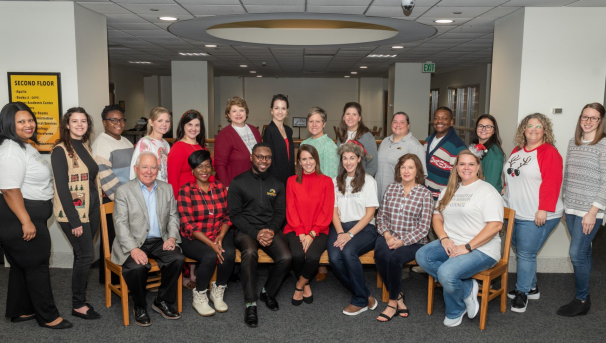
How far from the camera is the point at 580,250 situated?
11.6 ft

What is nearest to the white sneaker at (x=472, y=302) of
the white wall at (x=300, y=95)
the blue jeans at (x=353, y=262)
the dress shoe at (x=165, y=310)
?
the blue jeans at (x=353, y=262)

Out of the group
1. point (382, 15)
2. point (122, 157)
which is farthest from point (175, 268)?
point (382, 15)

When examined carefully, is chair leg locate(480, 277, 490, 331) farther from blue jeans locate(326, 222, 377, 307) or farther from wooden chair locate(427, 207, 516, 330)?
blue jeans locate(326, 222, 377, 307)

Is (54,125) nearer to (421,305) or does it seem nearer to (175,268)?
(175,268)

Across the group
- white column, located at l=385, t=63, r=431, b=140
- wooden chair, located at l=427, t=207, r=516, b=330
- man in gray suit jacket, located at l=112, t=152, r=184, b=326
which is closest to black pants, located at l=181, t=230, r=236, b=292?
man in gray suit jacket, located at l=112, t=152, r=184, b=326

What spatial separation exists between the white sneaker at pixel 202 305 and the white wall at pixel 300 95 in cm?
1426

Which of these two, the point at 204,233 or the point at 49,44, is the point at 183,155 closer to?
the point at 204,233

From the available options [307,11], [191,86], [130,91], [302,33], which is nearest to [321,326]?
[307,11]

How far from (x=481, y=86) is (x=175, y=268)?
1021 centimetres

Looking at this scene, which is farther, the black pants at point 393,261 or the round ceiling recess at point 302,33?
the round ceiling recess at point 302,33

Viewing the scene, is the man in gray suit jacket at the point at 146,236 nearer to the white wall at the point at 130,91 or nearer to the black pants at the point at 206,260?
the black pants at the point at 206,260

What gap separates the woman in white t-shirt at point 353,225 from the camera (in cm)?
361

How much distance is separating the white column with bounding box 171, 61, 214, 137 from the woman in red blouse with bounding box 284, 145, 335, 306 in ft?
24.8

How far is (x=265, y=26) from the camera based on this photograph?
7.56 metres
